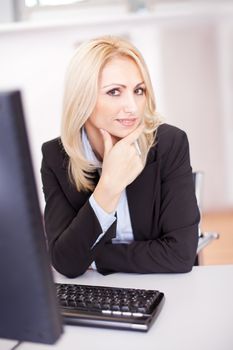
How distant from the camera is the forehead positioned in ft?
3.89

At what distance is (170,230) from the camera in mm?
1162

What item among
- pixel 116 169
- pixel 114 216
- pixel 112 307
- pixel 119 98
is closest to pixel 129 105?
pixel 119 98

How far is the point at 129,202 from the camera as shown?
4.08ft

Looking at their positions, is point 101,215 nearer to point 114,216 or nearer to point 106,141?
point 114,216

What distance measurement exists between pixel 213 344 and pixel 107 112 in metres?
0.71

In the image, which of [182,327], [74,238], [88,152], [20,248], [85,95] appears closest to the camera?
[20,248]

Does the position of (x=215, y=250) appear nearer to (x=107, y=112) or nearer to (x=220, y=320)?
(x=107, y=112)

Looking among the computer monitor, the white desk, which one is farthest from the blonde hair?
the computer monitor

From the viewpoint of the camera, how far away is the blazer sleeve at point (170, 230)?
3.42 ft

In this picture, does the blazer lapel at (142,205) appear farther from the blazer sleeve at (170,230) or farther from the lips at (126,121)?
the lips at (126,121)

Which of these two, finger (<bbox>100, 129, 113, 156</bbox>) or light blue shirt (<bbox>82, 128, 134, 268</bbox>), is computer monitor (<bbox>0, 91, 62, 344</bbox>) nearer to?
light blue shirt (<bbox>82, 128, 134, 268</bbox>)

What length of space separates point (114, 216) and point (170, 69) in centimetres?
248

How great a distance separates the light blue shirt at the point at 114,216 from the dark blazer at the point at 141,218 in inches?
0.6

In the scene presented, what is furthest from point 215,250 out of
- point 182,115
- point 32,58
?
point 32,58
